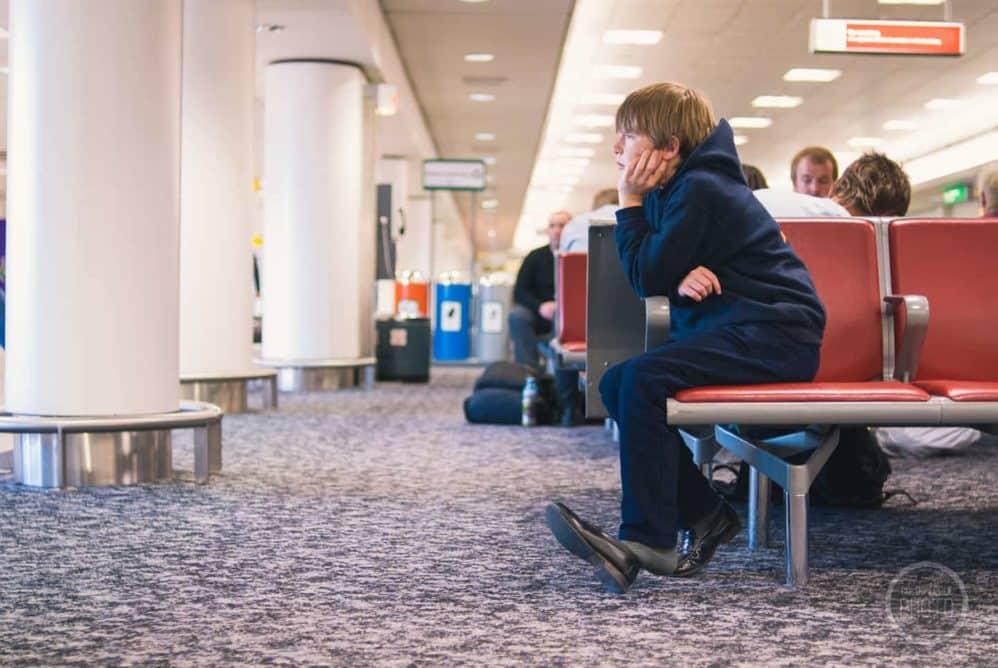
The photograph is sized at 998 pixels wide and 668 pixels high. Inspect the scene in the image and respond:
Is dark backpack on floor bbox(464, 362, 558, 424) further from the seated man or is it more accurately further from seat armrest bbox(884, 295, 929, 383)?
seat armrest bbox(884, 295, 929, 383)

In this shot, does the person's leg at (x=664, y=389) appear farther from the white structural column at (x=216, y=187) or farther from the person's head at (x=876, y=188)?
the white structural column at (x=216, y=187)

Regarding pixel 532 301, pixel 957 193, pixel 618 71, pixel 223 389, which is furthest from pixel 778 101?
pixel 223 389

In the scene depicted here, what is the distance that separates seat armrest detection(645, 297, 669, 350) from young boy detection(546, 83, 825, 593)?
0.04 m

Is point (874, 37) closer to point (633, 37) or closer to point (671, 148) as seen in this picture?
point (633, 37)

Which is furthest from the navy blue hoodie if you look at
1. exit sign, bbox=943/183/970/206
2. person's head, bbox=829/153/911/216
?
exit sign, bbox=943/183/970/206

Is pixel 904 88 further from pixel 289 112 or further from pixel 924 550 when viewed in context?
pixel 924 550

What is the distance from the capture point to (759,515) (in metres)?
3.47

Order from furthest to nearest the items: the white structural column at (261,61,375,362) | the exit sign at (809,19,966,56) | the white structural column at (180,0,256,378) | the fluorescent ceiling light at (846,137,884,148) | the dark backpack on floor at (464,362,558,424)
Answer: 1. the fluorescent ceiling light at (846,137,884,148)
2. the white structural column at (261,61,375,362)
3. the exit sign at (809,19,966,56)
4. the white structural column at (180,0,256,378)
5. the dark backpack on floor at (464,362,558,424)

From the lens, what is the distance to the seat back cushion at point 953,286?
11.3 feet

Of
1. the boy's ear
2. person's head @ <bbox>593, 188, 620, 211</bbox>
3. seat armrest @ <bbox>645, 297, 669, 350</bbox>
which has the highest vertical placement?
person's head @ <bbox>593, 188, 620, 211</bbox>

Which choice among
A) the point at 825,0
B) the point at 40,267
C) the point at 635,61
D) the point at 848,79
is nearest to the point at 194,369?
the point at 40,267

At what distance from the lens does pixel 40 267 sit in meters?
4.48

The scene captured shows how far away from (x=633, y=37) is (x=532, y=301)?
595 centimetres

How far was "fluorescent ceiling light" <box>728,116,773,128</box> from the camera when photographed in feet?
63.7
